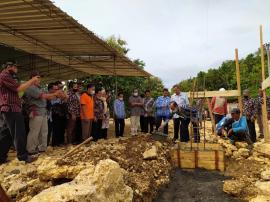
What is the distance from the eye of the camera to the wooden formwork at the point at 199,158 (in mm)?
7258

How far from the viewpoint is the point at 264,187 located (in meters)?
5.67

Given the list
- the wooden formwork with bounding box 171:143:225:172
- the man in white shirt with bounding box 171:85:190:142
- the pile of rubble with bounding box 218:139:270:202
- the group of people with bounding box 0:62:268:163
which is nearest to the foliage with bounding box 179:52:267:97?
the group of people with bounding box 0:62:268:163

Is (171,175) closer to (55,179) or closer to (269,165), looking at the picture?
(269,165)

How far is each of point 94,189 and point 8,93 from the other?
9.24 feet

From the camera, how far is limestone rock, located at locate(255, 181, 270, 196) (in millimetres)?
5485

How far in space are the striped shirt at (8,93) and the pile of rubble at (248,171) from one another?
3.62 m

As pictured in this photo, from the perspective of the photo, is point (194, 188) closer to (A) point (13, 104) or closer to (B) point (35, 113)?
(B) point (35, 113)

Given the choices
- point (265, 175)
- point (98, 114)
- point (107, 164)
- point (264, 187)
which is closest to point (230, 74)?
point (98, 114)

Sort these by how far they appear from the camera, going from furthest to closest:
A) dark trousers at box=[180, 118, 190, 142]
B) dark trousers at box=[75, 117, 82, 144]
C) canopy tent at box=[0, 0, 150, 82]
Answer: dark trousers at box=[180, 118, 190, 142], dark trousers at box=[75, 117, 82, 144], canopy tent at box=[0, 0, 150, 82]

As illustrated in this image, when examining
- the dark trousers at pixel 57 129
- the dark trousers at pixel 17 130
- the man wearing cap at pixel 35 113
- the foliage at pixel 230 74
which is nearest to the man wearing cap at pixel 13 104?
the dark trousers at pixel 17 130

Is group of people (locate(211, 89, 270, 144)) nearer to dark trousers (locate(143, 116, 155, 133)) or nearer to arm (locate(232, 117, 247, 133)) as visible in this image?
arm (locate(232, 117, 247, 133))

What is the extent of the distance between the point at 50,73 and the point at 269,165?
31.2 feet

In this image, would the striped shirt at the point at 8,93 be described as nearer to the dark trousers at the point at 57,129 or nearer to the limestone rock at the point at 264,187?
the dark trousers at the point at 57,129

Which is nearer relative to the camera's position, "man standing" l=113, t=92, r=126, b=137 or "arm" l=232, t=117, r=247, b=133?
"arm" l=232, t=117, r=247, b=133
